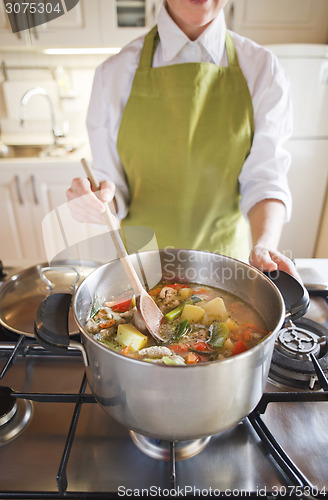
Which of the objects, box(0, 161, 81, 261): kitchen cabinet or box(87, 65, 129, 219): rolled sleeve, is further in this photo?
box(0, 161, 81, 261): kitchen cabinet

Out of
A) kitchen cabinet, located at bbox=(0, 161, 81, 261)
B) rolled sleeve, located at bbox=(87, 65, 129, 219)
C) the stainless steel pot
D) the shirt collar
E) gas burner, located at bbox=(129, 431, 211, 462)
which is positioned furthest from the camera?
kitchen cabinet, located at bbox=(0, 161, 81, 261)

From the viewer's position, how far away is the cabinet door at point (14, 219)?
2.27m

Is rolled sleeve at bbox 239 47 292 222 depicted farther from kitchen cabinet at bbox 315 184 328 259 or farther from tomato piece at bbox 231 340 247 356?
kitchen cabinet at bbox 315 184 328 259

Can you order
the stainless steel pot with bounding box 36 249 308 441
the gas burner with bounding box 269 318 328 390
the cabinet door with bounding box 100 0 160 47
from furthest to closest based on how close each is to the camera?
the cabinet door with bounding box 100 0 160 47 < the gas burner with bounding box 269 318 328 390 < the stainless steel pot with bounding box 36 249 308 441

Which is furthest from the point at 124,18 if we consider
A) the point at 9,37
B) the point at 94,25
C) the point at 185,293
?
the point at 185,293

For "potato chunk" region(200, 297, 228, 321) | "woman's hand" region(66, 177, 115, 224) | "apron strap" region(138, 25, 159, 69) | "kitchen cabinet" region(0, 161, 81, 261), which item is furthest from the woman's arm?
"kitchen cabinet" region(0, 161, 81, 261)

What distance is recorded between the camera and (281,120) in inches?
41.8

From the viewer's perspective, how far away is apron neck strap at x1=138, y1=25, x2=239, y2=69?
1.08 metres

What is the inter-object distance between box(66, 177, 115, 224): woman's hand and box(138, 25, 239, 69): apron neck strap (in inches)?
20.5

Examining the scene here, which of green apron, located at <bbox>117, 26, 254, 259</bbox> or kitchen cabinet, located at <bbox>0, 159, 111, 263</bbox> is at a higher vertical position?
green apron, located at <bbox>117, 26, 254, 259</bbox>

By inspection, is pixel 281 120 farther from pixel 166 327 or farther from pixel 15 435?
pixel 15 435

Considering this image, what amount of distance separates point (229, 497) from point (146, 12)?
2425mm

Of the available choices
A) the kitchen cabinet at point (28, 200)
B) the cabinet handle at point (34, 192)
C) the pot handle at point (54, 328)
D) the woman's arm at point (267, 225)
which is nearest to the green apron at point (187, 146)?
the woman's arm at point (267, 225)

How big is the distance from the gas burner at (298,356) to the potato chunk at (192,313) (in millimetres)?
149
